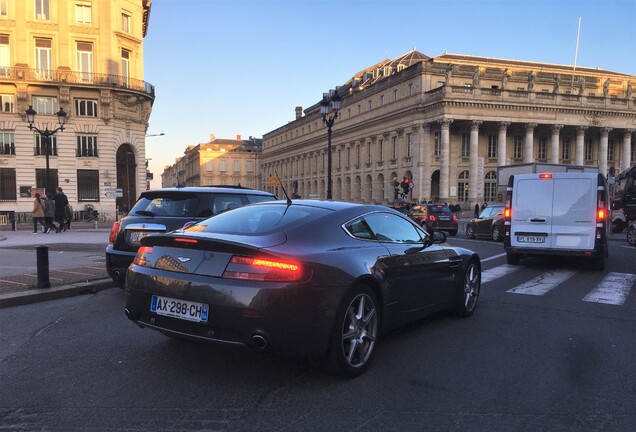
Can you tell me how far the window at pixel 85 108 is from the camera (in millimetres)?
41250

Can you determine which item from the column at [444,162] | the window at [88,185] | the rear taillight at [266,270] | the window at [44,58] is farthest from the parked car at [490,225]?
the window at [44,58]

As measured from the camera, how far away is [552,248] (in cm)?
1051

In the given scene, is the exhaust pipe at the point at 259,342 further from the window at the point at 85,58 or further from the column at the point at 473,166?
the column at the point at 473,166

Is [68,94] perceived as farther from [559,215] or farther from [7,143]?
[559,215]

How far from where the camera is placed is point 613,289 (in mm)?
8289

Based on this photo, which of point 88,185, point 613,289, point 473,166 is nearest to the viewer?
point 613,289

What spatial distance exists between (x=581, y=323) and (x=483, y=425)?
3446 millimetres

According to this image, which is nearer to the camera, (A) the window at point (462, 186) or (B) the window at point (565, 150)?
(A) the window at point (462, 186)

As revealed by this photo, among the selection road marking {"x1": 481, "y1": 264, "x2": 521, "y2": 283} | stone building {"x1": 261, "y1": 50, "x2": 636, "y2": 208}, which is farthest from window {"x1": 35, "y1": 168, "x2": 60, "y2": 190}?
road marking {"x1": 481, "y1": 264, "x2": 521, "y2": 283}

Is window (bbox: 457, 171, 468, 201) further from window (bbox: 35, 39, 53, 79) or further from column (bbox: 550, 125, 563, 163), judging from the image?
window (bbox: 35, 39, 53, 79)

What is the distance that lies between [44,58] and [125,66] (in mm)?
6360

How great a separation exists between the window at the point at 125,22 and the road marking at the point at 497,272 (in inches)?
1653

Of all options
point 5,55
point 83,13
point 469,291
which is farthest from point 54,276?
point 5,55

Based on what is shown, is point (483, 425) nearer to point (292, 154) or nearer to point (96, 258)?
point (96, 258)
